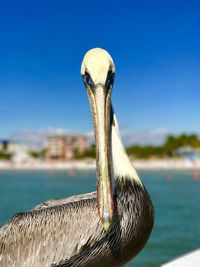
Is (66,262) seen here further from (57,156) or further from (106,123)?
(57,156)

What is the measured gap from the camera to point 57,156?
320 feet

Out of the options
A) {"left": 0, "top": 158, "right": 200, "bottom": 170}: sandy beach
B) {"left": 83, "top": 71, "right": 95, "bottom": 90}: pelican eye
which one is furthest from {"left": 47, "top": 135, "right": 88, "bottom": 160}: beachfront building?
{"left": 83, "top": 71, "right": 95, "bottom": 90}: pelican eye

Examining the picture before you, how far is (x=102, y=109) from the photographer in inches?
96.3

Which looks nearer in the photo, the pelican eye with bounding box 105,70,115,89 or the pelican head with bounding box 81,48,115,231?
the pelican head with bounding box 81,48,115,231

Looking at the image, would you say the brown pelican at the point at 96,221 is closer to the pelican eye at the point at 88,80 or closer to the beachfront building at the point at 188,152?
the pelican eye at the point at 88,80

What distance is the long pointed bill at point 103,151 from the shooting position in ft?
7.61

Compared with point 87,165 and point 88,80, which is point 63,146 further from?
point 88,80

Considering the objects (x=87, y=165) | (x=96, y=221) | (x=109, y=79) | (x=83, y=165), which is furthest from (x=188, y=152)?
(x=109, y=79)

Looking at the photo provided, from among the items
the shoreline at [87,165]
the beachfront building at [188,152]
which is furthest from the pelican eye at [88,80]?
the beachfront building at [188,152]

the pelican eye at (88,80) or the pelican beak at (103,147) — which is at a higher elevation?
the pelican eye at (88,80)

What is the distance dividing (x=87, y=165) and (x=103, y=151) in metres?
75.4

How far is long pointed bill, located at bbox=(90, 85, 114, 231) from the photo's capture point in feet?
7.61

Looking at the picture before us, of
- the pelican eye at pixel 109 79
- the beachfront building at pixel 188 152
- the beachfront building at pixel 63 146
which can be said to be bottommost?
the pelican eye at pixel 109 79

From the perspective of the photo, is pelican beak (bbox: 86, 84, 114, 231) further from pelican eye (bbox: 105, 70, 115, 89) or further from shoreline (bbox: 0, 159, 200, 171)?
shoreline (bbox: 0, 159, 200, 171)
